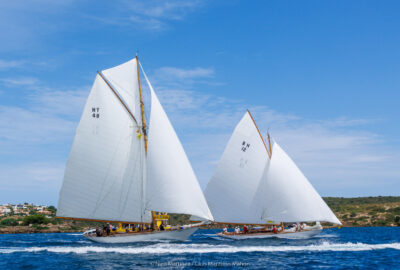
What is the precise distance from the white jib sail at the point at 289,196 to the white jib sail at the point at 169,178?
1417 cm

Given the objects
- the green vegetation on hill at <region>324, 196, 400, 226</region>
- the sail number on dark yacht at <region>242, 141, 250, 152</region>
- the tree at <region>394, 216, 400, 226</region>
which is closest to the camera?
the sail number on dark yacht at <region>242, 141, 250, 152</region>

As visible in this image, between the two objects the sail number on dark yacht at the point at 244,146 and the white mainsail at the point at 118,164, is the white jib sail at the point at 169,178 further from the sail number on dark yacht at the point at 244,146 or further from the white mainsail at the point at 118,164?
the sail number on dark yacht at the point at 244,146

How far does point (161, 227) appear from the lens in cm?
5650

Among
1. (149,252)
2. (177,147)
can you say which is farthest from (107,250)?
(177,147)

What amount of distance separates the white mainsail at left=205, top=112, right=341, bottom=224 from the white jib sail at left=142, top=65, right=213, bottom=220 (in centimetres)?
1126

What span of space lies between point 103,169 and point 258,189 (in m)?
22.6

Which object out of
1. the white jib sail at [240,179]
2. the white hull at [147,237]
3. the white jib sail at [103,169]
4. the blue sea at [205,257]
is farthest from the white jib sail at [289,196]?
the white jib sail at [103,169]

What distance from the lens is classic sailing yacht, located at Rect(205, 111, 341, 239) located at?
6384 centimetres

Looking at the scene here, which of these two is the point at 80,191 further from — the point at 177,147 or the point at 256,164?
the point at 256,164

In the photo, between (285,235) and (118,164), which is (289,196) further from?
(118,164)

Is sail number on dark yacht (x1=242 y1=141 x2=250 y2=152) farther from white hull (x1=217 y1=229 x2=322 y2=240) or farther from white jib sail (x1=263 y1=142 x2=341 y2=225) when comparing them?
white hull (x1=217 y1=229 x2=322 y2=240)

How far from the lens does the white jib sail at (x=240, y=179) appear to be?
65.3m

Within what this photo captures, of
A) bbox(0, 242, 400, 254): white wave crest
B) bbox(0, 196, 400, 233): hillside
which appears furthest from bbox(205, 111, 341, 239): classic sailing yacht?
bbox(0, 196, 400, 233): hillside

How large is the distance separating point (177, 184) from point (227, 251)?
31.1 ft
